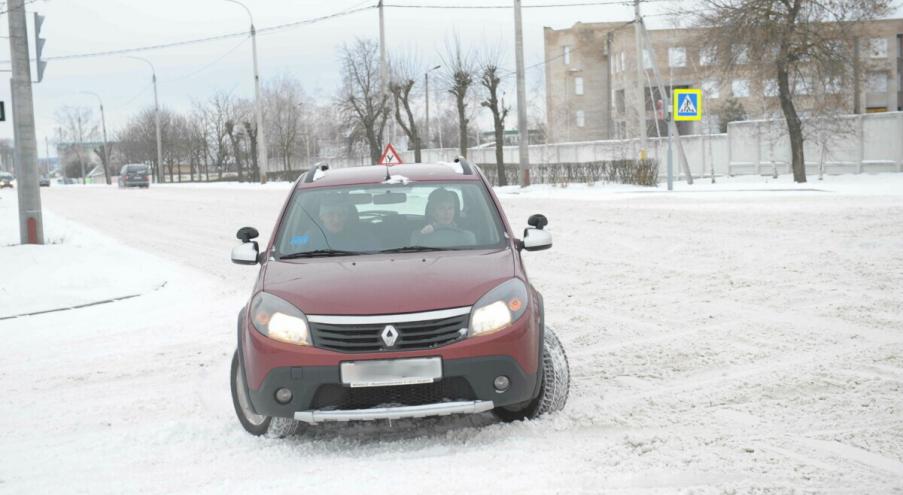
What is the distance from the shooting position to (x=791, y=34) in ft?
93.7

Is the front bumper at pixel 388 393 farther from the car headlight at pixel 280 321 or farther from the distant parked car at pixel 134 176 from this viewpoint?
the distant parked car at pixel 134 176

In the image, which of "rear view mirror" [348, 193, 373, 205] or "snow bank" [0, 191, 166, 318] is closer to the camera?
"rear view mirror" [348, 193, 373, 205]

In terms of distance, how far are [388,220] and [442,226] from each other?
347mm

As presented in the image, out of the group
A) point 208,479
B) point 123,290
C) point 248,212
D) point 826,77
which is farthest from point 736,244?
point 826,77

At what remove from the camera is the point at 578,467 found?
4543mm

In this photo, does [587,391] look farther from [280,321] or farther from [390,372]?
[280,321]

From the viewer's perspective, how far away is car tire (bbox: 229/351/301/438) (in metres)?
5.19

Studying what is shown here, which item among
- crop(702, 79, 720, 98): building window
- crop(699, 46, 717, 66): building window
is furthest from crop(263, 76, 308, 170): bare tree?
crop(699, 46, 717, 66): building window

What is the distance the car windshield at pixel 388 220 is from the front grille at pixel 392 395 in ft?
3.74

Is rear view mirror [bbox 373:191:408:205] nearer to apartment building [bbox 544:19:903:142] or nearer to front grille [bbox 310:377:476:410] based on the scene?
front grille [bbox 310:377:476:410]

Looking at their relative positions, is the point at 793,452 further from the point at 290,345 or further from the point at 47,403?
the point at 47,403

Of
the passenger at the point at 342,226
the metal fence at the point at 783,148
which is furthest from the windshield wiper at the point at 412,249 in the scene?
the metal fence at the point at 783,148

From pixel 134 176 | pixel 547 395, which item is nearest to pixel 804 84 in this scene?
pixel 547 395

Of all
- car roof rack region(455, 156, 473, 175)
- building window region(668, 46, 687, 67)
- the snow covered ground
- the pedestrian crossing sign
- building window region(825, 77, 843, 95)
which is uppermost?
building window region(668, 46, 687, 67)
